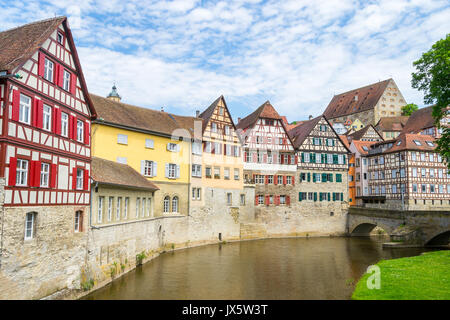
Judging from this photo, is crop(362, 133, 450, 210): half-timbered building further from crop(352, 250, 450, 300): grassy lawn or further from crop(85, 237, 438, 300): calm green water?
crop(352, 250, 450, 300): grassy lawn

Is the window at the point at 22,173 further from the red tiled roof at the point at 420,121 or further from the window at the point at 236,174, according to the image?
the red tiled roof at the point at 420,121

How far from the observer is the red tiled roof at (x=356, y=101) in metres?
74.8

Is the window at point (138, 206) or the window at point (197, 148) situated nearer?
the window at point (138, 206)

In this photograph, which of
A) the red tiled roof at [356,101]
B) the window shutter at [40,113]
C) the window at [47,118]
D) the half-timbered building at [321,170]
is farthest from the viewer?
the red tiled roof at [356,101]

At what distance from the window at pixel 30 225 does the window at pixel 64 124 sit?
12.6 ft

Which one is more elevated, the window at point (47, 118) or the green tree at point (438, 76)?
the green tree at point (438, 76)

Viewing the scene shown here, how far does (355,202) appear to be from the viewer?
4909 centimetres

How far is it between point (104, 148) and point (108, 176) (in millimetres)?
5506

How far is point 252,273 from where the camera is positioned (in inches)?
826

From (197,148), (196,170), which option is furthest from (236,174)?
(197,148)

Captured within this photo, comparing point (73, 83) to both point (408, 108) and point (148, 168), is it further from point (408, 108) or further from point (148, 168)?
point (408, 108)

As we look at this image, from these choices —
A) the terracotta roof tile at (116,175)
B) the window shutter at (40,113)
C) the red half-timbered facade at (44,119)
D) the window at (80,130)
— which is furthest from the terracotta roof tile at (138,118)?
the window shutter at (40,113)
